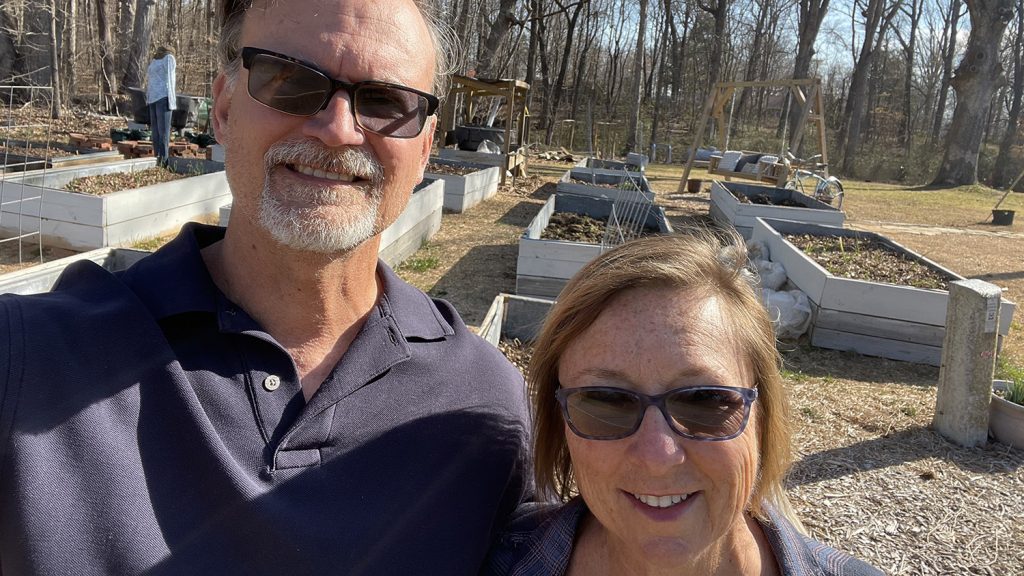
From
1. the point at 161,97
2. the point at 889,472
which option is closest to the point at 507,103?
the point at 161,97

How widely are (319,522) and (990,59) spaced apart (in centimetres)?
2656

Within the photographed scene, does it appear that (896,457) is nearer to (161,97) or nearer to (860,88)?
(161,97)

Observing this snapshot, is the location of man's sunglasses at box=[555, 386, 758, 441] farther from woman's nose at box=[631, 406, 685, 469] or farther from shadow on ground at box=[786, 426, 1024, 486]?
shadow on ground at box=[786, 426, 1024, 486]

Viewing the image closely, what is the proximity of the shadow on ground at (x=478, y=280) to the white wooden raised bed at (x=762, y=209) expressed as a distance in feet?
9.16

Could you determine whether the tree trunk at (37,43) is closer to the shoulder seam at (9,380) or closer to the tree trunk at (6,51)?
the tree trunk at (6,51)

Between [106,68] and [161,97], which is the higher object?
[106,68]

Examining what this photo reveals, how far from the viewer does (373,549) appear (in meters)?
1.42

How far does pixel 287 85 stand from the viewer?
1.59 m

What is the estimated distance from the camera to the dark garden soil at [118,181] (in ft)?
26.9

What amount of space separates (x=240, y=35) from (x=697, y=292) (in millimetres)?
1226

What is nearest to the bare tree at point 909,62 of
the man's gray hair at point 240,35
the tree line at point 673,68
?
the tree line at point 673,68

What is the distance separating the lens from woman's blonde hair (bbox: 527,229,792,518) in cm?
144

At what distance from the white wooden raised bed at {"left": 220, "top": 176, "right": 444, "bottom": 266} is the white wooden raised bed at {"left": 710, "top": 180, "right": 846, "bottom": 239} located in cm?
371

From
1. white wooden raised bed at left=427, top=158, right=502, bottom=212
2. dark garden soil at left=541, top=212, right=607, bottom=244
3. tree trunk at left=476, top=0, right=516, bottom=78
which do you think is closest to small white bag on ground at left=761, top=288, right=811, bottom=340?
dark garden soil at left=541, top=212, right=607, bottom=244
